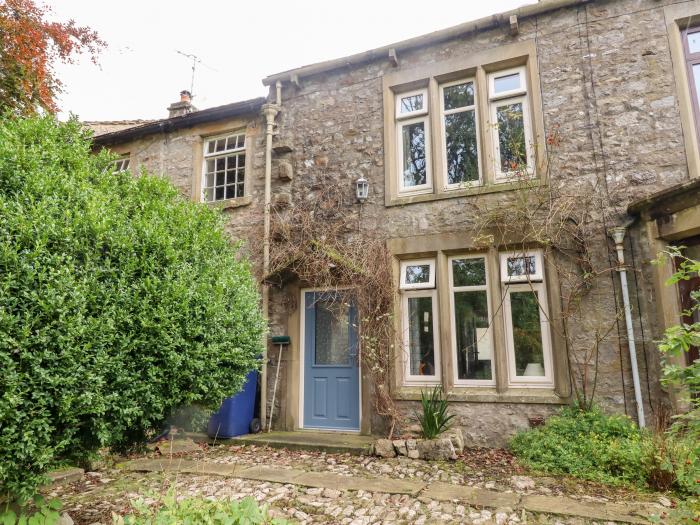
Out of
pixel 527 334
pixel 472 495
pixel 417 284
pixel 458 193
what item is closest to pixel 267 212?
pixel 417 284

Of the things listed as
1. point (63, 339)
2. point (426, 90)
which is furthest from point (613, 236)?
point (63, 339)

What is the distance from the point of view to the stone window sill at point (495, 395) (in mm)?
6582

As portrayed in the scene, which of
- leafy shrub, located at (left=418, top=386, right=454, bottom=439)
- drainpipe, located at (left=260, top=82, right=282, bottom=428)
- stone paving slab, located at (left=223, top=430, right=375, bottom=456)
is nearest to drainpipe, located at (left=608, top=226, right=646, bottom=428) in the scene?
leafy shrub, located at (left=418, top=386, right=454, bottom=439)

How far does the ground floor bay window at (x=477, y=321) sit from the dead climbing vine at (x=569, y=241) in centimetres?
20

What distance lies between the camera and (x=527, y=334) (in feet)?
23.1

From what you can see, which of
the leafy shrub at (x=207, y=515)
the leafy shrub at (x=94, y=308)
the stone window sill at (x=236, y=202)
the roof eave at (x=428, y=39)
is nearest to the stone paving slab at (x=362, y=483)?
the leafy shrub at (x=94, y=308)

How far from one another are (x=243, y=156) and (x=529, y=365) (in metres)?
6.48

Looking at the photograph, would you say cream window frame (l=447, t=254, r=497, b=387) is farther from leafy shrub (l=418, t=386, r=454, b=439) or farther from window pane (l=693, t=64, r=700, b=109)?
window pane (l=693, t=64, r=700, b=109)

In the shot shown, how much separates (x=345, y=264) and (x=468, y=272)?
191 centimetres

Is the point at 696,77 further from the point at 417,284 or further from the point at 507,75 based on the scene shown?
the point at 417,284

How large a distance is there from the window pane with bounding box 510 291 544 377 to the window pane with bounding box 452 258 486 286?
547 millimetres

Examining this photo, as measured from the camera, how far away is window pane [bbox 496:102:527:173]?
7.52 meters

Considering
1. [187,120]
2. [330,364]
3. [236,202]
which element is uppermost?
[187,120]

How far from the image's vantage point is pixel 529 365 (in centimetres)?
699
